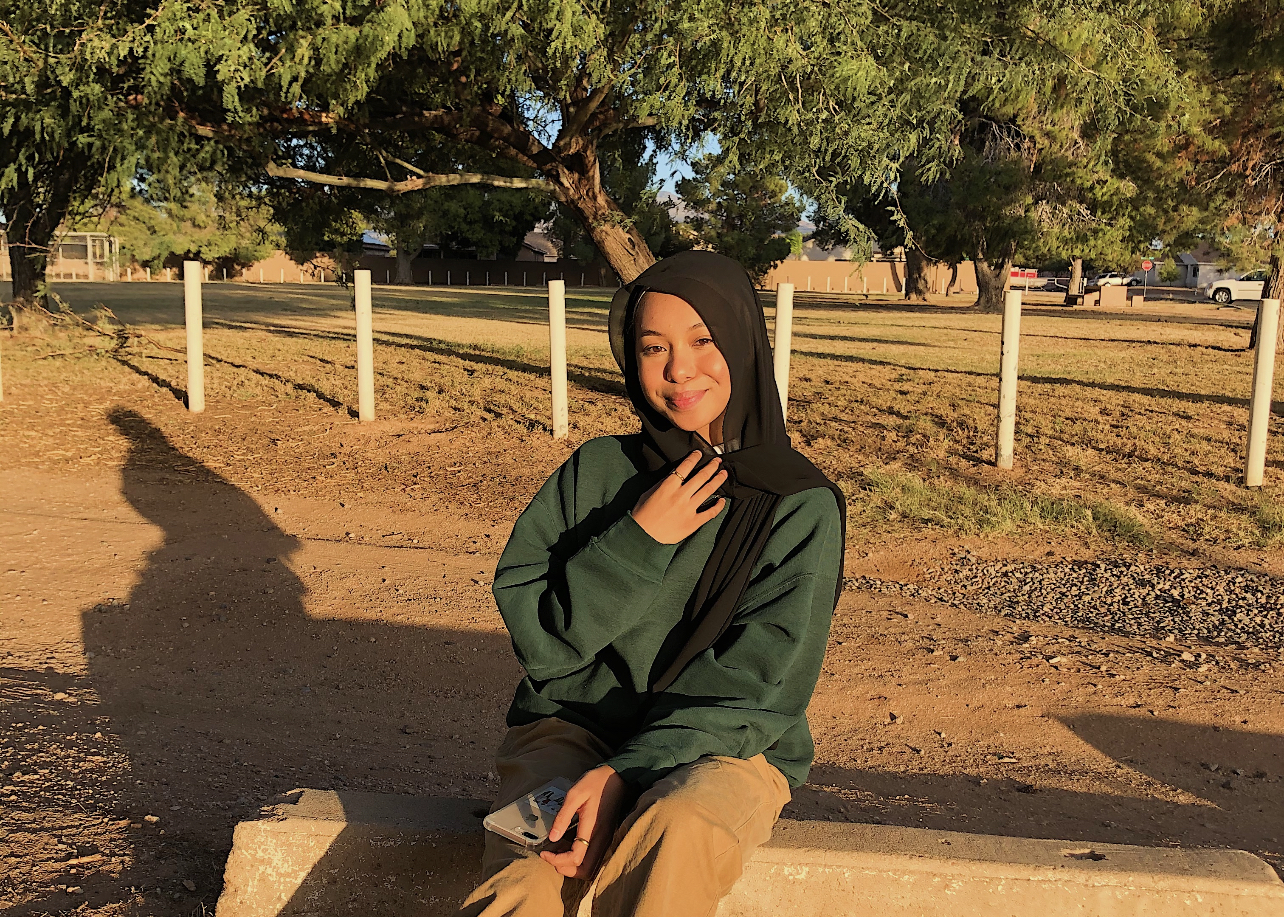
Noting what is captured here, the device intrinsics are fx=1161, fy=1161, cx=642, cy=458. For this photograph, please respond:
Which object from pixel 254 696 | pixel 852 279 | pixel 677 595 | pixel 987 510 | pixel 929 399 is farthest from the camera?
pixel 852 279

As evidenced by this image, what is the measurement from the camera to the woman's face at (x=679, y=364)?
2402 millimetres

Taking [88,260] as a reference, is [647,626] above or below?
below

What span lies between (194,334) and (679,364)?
966 cm

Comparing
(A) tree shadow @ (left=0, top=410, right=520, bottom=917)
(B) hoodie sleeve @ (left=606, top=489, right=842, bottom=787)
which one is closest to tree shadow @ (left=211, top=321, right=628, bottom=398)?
→ (A) tree shadow @ (left=0, top=410, right=520, bottom=917)

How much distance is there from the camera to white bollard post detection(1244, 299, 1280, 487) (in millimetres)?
7934

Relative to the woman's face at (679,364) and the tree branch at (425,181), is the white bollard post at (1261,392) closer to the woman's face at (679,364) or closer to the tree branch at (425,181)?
the tree branch at (425,181)

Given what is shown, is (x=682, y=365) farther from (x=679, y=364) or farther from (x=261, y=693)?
(x=261, y=693)


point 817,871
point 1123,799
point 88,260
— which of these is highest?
point 88,260

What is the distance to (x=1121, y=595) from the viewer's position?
19.8 ft

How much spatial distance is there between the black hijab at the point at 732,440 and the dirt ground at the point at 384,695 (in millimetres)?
1519

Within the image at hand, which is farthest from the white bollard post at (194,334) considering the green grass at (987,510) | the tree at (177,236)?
the tree at (177,236)

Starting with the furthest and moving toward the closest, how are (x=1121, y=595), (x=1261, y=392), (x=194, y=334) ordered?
(x=194, y=334)
(x=1261, y=392)
(x=1121, y=595)

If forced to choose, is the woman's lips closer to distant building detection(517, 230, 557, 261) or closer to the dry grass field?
the dry grass field

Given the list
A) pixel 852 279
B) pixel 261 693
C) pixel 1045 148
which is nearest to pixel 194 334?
pixel 261 693
